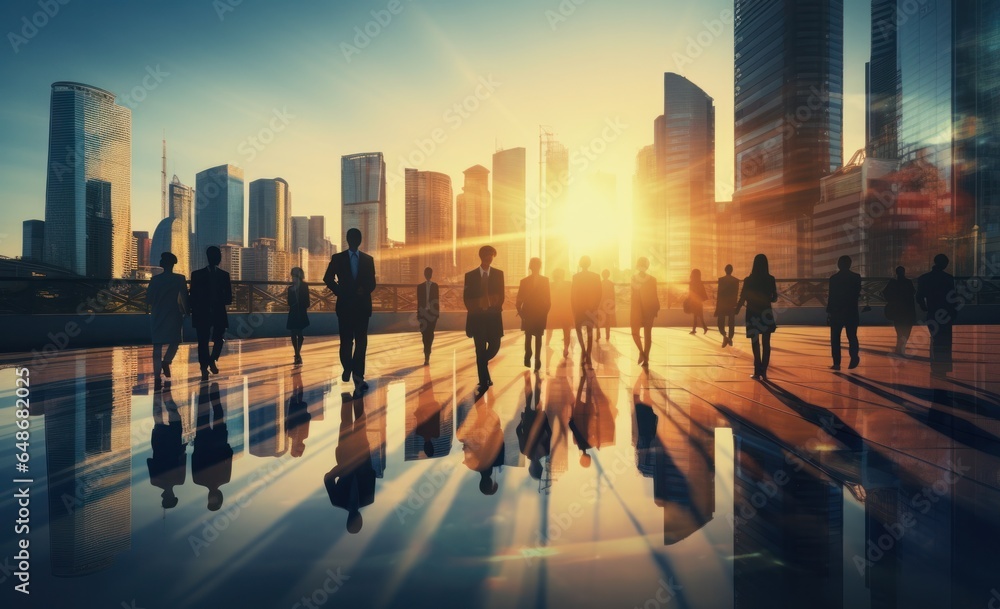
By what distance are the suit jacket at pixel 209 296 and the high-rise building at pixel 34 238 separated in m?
81.9

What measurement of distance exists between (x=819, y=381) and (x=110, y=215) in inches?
3623

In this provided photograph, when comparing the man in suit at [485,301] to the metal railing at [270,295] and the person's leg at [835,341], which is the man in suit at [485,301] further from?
the metal railing at [270,295]

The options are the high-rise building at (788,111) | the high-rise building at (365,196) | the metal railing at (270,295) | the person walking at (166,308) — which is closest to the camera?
the person walking at (166,308)

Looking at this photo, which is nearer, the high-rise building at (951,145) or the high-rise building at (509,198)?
the high-rise building at (509,198)

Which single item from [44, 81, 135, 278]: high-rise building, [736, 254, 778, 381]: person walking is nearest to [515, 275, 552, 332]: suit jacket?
[736, 254, 778, 381]: person walking

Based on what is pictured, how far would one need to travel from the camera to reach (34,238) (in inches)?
3172

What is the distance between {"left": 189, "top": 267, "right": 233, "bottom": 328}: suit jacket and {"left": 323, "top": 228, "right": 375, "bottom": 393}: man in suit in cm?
232

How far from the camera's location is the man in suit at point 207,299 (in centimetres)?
861

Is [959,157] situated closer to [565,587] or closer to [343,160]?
[343,160]

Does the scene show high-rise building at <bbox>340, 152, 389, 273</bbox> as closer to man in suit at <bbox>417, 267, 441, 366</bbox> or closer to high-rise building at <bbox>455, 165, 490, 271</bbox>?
high-rise building at <bbox>455, 165, 490, 271</bbox>

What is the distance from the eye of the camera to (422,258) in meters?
75.6

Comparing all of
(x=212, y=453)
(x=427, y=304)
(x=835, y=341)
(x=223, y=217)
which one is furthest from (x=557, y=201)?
(x=223, y=217)

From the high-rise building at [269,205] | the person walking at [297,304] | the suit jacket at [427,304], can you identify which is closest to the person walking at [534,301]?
the suit jacket at [427,304]

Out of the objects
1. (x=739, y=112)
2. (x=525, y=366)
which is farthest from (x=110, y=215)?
(x=739, y=112)
